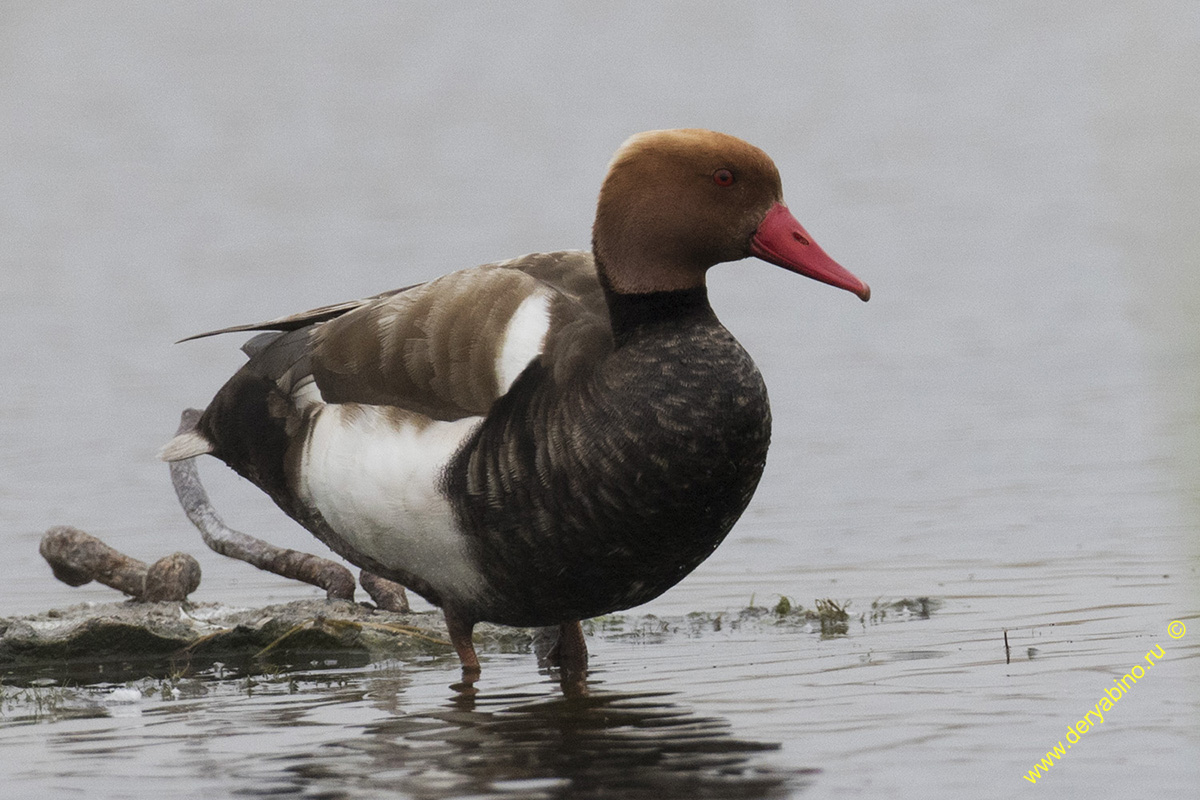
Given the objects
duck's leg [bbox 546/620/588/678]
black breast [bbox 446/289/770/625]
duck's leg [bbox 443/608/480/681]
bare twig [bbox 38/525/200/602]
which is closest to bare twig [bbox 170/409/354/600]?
bare twig [bbox 38/525/200/602]

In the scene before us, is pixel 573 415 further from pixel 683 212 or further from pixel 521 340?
pixel 683 212

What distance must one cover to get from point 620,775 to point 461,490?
51.9 inches

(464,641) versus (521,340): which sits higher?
(521,340)

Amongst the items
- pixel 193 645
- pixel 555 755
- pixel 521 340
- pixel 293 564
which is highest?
pixel 521 340

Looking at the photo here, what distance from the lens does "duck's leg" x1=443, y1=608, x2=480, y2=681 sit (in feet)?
18.9

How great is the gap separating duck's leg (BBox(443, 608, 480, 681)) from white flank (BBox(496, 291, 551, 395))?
878 millimetres

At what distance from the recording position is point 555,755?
4535mm

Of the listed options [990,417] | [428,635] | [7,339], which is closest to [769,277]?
[990,417]

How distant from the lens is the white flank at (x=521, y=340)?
5.36m

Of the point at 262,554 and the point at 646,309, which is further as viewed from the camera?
the point at 262,554

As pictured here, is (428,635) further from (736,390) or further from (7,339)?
(7,339)

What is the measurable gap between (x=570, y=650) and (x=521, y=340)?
1.12 metres

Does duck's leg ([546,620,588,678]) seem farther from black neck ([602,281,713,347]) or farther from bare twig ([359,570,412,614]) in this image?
bare twig ([359,570,412,614])

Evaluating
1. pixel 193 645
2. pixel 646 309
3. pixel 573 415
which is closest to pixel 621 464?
pixel 573 415
